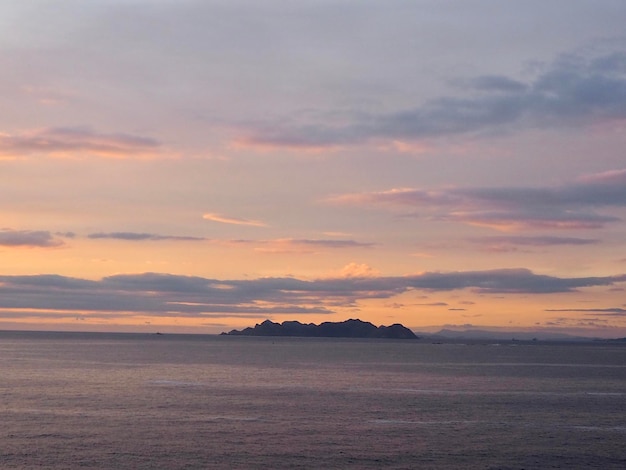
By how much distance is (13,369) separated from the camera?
154m

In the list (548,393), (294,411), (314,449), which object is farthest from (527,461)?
(548,393)

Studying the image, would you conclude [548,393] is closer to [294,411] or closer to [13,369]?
[294,411]

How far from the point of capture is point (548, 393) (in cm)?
12000

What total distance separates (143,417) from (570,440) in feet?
143

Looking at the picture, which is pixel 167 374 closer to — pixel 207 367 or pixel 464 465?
pixel 207 367

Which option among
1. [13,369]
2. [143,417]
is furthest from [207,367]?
[143,417]

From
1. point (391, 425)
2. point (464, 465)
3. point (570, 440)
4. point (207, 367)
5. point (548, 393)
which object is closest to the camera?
point (464, 465)

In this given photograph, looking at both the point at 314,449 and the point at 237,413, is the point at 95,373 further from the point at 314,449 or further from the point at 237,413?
the point at 314,449

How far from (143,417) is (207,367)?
92507mm

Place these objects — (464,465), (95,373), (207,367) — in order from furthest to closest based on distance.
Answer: (207,367) → (95,373) → (464,465)

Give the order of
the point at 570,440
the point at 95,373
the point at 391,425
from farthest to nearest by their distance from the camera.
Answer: the point at 95,373
the point at 391,425
the point at 570,440

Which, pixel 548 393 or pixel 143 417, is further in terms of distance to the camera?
pixel 548 393

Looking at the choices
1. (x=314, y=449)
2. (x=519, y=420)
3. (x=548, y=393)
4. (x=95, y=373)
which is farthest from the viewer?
(x=95, y=373)

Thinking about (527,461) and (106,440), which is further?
(106,440)
